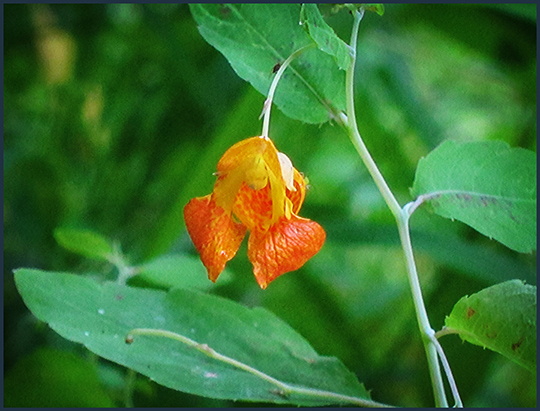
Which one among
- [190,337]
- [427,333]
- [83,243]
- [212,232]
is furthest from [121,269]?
[427,333]

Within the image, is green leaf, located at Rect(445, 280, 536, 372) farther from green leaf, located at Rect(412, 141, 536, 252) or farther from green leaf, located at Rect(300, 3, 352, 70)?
green leaf, located at Rect(300, 3, 352, 70)

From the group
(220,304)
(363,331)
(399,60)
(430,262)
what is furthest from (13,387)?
(399,60)

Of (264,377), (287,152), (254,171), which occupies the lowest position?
(264,377)

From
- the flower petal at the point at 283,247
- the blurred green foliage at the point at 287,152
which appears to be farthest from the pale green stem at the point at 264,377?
the blurred green foliage at the point at 287,152

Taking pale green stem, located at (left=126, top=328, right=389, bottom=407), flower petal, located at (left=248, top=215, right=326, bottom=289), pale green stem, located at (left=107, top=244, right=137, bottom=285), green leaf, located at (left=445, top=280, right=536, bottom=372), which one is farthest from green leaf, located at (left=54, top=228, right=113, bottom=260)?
green leaf, located at (left=445, top=280, right=536, bottom=372)

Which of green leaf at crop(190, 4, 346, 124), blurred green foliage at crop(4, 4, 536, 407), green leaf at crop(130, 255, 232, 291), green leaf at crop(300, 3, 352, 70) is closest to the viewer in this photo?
→ green leaf at crop(300, 3, 352, 70)

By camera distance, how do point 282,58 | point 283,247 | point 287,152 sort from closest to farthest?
1. point 283,247
2. point 282,58
3. point 287,152

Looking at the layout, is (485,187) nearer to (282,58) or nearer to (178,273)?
(282,58)
